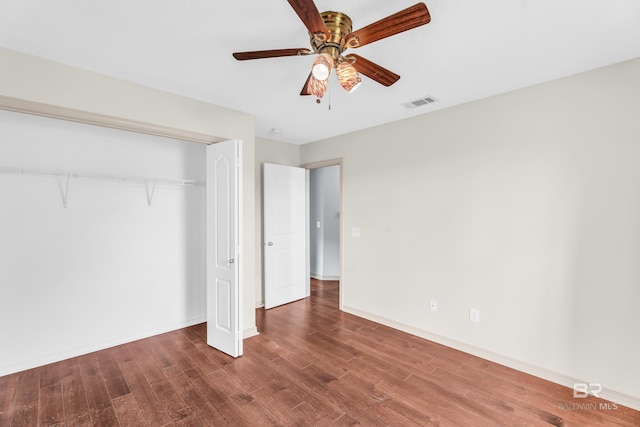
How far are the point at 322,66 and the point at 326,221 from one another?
458 centimetres

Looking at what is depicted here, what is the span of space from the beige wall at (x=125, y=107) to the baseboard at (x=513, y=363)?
5.91ft

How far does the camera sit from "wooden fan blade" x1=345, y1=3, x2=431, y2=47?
47.8 inches

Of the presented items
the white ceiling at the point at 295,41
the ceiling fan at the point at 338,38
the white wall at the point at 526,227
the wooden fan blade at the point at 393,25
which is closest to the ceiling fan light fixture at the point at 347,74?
the ceiling fan at the point at 338,38

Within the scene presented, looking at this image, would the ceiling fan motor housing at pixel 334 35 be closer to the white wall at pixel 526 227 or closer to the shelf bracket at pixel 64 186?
the white wall at pixel 526 227

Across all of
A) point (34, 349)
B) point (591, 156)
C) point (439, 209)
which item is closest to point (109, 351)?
point (34, 349)

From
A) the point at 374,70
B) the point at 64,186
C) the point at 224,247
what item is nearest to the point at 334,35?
the point at 374,70

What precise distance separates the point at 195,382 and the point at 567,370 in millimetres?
3052

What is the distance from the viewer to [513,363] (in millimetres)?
2553

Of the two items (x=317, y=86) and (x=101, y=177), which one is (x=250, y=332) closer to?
(x=101, y=177)

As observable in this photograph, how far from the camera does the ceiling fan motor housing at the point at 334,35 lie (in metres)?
1.48

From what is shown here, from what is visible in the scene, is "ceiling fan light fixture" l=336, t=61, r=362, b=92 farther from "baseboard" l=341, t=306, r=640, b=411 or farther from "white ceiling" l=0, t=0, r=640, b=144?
"baseboard" l=341, t=306, r=640, b=411

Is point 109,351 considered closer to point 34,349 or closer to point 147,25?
point 34,349

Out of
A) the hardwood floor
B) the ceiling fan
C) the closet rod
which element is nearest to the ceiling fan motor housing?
the ceiling fan

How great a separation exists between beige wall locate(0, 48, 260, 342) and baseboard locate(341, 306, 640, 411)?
180 cm
